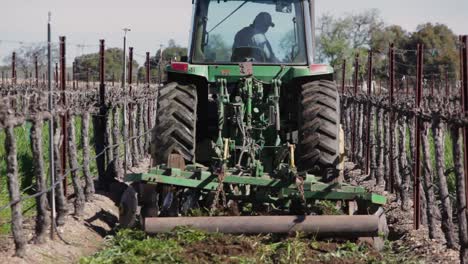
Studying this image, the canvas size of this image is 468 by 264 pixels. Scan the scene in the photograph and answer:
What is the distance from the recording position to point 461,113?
769cm

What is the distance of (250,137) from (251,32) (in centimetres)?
142

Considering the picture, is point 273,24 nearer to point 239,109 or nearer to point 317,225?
point 239,109

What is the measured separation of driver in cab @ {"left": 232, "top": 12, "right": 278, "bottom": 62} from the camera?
9.95 meters

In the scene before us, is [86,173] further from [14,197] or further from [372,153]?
[372,153]

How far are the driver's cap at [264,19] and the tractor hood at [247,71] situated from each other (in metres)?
0.72

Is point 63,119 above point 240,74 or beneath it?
beneath

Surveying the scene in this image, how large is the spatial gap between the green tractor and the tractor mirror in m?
0.01

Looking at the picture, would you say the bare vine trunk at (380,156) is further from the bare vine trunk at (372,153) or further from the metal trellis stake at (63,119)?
the metal trellis stake at (63,119)

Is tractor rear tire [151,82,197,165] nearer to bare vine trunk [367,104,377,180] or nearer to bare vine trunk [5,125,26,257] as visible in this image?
bare vine trunk [5,125,26,257]

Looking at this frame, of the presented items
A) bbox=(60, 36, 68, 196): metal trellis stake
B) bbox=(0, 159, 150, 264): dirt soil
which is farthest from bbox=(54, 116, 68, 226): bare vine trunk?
bbox=(60, 36, 68, 196): metal trellis stake

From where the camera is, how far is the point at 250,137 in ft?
30.6

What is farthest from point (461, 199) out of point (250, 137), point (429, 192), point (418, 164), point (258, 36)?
point (258, 36)

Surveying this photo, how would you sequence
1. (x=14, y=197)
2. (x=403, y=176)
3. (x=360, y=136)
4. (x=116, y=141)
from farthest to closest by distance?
(x=360, y=136) < (x=116, y=141) < (x=403, y=176) < (x=14, y=197)

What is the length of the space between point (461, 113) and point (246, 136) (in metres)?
2.47
